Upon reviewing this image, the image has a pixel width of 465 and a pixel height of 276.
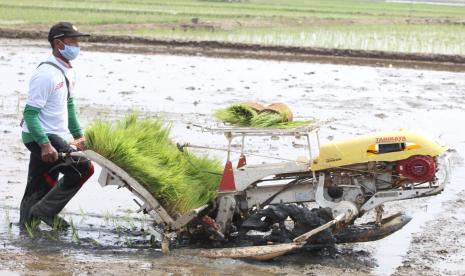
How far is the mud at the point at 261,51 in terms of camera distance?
21750 millimetres

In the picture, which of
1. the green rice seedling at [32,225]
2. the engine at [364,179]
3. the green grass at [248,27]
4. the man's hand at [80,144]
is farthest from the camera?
the green grass at [248,27]

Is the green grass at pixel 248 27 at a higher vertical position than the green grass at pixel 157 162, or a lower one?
higher

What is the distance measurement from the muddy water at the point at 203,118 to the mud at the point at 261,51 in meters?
1.12

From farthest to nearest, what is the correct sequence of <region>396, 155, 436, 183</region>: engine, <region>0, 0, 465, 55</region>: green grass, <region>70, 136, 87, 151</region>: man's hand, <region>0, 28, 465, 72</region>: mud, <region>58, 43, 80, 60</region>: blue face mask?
1. <region>0, 0, 465, 55</region>: green grass
2. <region>0, 28, 465, 72</region>: mud
3. <region>58, 43, 80, 60</region>: blue face mask
4. <region>70, 136, 87, 151</region>: man's hand
5. <region>396, 155, 436, 183</region>: engine

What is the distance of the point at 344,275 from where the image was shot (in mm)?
6207

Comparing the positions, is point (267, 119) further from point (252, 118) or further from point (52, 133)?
point (52, 133)

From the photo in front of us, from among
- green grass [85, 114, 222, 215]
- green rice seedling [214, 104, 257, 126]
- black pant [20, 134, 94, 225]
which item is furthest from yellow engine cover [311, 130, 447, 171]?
black pant [20, 134, 94, 225]

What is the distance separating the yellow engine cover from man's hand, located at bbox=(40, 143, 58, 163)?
1.95 meters

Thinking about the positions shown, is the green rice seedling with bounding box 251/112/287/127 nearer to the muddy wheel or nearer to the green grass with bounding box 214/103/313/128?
the green grass with bounding box 214/103/313/128

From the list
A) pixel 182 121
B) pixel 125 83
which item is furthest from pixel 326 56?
pixel 182 121

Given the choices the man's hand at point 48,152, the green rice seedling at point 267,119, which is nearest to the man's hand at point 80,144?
the man's hand at point 48,152

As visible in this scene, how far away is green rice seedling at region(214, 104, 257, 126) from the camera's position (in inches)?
263

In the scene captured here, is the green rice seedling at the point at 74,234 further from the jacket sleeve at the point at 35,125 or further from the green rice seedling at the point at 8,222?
the jacket sleeve at the point at 35,125

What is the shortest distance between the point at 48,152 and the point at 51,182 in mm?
654
